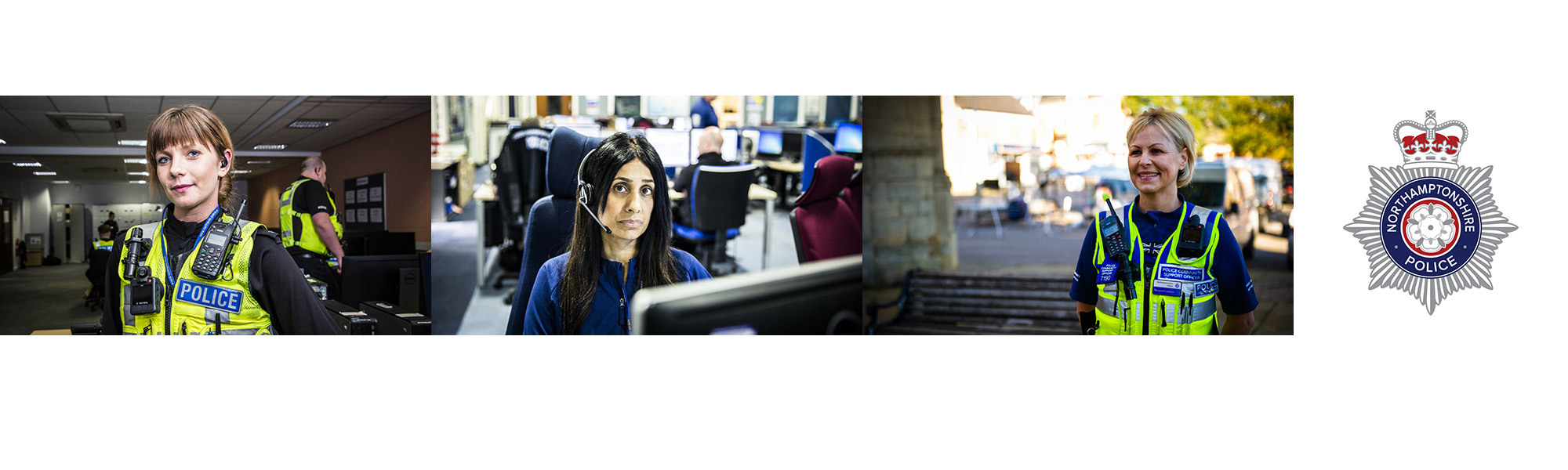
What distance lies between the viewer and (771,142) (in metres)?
5.09

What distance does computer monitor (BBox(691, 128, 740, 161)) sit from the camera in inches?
198

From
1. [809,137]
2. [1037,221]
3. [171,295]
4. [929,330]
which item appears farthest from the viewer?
[1037,221]

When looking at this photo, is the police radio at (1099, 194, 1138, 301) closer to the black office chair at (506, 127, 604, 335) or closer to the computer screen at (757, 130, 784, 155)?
the computer screen at (757, 130, 784, 155)

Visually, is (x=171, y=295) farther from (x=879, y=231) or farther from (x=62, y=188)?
(x=879, y=231)

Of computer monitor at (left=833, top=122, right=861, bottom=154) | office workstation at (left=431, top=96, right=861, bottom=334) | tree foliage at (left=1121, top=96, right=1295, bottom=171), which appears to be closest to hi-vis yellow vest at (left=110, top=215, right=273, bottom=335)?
office workstation at (left=431, top=96, right=861, bottom=334)

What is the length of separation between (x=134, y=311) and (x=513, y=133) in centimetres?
207

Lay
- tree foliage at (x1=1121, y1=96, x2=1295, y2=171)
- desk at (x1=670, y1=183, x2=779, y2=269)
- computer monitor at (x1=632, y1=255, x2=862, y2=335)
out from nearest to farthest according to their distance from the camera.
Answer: computer monitor at (x1=632, y1=255, x2=862, y2=335) → desk at (x1=670, y1=183, x2=779, y2=269) → tree foliage at (x1=1121, y1=96, x2=1295, y2=171)

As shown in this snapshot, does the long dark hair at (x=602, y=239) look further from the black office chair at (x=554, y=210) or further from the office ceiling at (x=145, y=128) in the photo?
the office ceiling at (x=145, y=128)

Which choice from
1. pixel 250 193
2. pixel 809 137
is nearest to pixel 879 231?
pixel 809 137

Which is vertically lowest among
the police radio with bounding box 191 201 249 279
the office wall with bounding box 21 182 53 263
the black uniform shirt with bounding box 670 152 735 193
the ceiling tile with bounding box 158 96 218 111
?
the police radio with bounding box 191 201 249 279

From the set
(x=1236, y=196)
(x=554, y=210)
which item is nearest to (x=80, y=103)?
(x=554, y=210)

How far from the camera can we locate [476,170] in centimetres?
497

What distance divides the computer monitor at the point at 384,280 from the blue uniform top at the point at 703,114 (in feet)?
5.41

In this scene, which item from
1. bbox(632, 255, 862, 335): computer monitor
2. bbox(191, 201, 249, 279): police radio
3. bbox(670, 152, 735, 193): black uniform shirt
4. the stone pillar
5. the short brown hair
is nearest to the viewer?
bbox(632, 255, 862, 335): computer monitor
